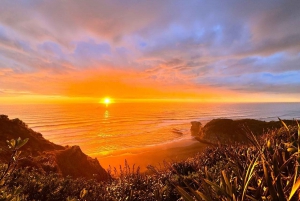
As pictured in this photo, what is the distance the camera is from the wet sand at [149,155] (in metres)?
18.1

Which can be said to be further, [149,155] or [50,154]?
[149,155]

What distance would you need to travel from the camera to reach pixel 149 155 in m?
20.8

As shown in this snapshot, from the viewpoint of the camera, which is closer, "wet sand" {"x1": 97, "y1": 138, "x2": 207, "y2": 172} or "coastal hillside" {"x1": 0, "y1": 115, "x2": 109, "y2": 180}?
"coastal hillside" {"x1": 0, "y1": 115, "x2": 109, "y2": 180}

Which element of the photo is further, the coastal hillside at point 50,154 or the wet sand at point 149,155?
the wet sand at point 149,155

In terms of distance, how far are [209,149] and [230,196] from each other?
20.8 ft

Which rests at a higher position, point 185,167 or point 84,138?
point 185,167

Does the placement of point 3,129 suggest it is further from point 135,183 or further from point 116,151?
point 116,151

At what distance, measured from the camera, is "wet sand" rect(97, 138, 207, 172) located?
18.1 m

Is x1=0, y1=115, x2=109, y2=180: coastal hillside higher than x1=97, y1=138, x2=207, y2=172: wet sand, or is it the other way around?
x1=0, y1=115, x2=109, y2=180: coastal hillside

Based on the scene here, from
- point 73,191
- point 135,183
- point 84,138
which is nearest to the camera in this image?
point 73,191

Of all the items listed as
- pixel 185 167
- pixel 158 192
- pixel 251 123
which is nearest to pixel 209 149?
pixel 185 167

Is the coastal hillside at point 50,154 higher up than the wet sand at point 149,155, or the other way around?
the coastal hillside at point 50,154

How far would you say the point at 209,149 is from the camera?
7.54m

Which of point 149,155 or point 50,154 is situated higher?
point 50,154
